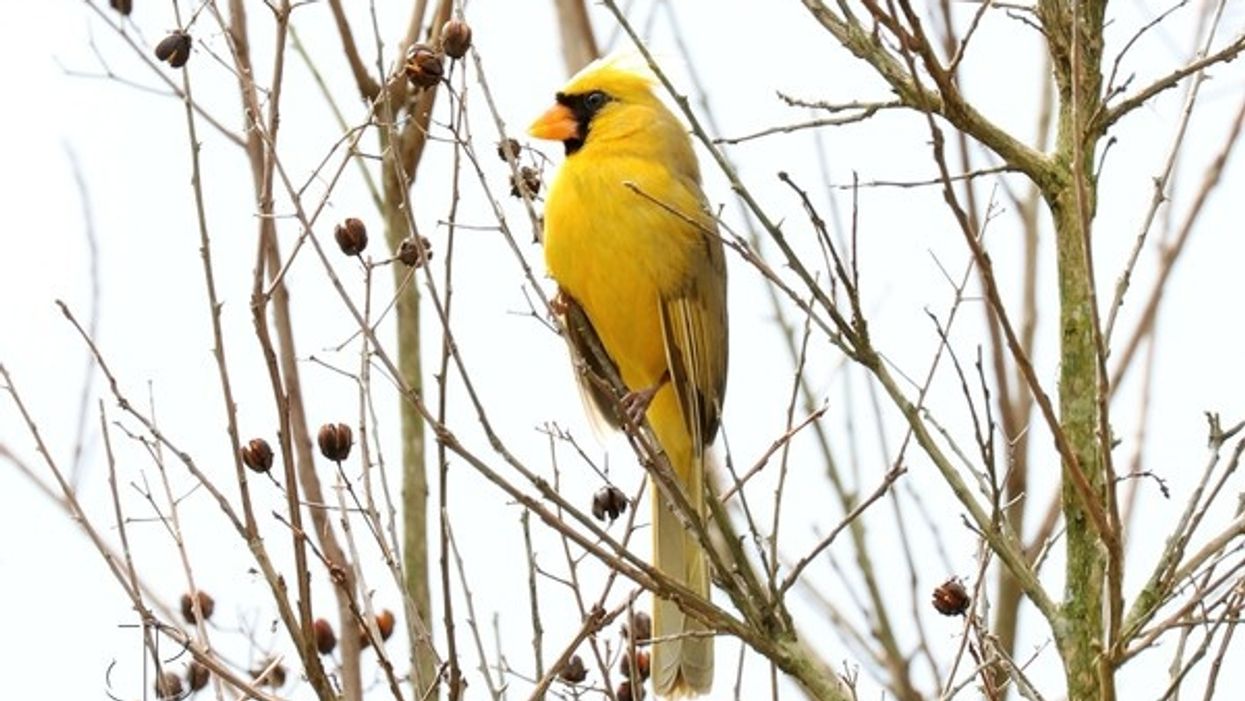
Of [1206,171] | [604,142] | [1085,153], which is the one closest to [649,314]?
[604,142]

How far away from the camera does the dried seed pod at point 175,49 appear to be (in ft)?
11.7

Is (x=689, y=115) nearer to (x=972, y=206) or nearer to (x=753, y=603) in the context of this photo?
(x=753, y=603)

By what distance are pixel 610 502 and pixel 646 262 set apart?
112cm

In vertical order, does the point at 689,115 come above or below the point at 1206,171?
below

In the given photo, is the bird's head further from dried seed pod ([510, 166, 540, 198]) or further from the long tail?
dried seed pod ([510, 166, 540, 198])

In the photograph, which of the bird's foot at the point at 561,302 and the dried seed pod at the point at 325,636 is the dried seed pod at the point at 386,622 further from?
the bird's foot at the point at 561,302

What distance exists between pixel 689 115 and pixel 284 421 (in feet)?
2.58

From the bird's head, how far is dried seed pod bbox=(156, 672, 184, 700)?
6.11 feet


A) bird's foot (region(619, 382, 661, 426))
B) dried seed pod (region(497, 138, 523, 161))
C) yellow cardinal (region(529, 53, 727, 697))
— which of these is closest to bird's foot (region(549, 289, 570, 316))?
yellow cardinal (region(529, 53, 727, 697))

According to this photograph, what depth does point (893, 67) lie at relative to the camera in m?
3.43

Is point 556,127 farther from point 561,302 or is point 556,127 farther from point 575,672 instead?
point 575,672

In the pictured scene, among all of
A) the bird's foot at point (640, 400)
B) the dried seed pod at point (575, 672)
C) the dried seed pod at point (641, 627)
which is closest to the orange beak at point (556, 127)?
the bird's foot at point (640, 400)

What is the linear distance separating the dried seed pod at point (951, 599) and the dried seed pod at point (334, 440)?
105 cm

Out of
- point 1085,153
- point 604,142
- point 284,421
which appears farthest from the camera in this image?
point 604,142
